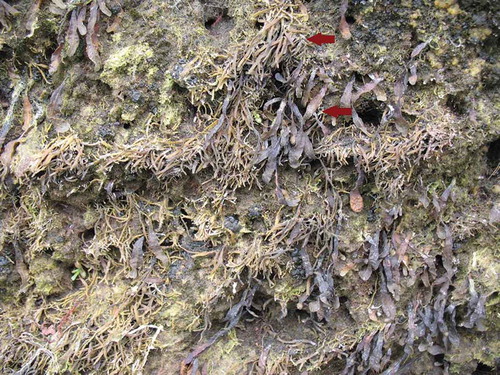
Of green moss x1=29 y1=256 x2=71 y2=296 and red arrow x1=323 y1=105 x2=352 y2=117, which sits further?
green moss x1=29 y1=256 x2=71 y2=296

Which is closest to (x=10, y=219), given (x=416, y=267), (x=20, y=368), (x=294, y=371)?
(x=20, y=368)

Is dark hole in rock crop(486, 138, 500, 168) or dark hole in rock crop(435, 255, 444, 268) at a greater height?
dark hole in rock crop(486, 138, 500, 168)

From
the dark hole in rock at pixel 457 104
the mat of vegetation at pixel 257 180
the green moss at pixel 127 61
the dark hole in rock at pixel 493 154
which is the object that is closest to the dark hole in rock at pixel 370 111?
the mat of vegetation at pixel 257 180

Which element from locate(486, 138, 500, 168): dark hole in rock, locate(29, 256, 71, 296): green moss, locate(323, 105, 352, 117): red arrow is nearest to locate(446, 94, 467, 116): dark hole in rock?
locate(486, 138, 500, 168): dark hole in rock

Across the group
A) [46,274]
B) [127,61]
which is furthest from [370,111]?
[46,274]

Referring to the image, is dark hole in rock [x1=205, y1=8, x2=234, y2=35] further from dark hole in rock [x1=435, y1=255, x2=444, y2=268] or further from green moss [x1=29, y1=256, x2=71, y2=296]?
dark hole in rock [x1=435, y1=255, x2=444, y2=268]

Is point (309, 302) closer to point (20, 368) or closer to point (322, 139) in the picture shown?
point (322, 139)
